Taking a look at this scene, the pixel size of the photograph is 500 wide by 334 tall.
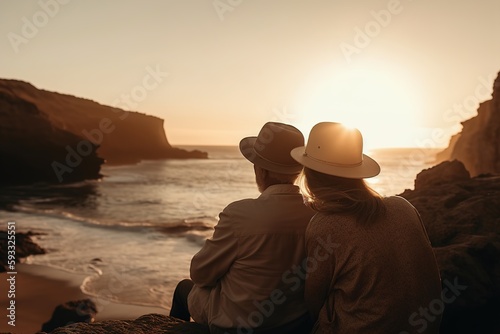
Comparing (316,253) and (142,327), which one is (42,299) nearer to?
(142,327)

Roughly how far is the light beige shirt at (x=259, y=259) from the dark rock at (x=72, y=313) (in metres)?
4.77

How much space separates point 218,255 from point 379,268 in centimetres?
97

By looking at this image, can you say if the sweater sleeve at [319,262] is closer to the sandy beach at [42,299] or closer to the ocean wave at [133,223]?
the sandy beach at [42,299]

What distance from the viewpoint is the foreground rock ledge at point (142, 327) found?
113 inches

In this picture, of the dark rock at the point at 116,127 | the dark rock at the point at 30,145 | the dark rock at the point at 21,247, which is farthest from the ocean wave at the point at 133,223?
the dark rock at the point at 116,127

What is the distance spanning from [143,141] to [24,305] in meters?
98.7

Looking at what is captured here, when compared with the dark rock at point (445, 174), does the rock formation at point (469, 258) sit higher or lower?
lower

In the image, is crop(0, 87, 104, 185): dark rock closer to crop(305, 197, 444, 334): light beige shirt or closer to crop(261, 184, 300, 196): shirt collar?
crop(261, 184, 300, 196): shirt collar

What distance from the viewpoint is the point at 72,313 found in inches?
275

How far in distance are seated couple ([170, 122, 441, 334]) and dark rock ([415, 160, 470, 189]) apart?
5723 mm

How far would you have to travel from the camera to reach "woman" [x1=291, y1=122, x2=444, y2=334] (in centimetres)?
223

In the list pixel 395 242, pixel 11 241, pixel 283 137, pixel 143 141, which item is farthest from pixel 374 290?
pixel 143 141

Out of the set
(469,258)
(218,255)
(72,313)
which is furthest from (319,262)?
(72,313)

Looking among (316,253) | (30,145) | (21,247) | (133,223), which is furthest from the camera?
(30,145)
